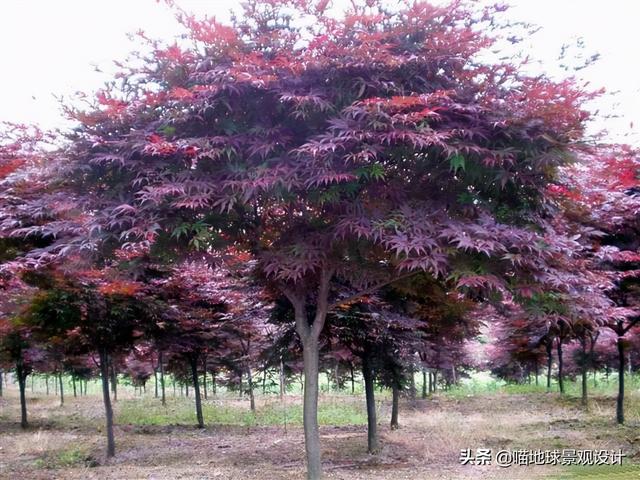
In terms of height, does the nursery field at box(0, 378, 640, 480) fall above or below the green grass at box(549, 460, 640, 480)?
below

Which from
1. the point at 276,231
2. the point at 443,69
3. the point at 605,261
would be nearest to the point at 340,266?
the point at 276,231

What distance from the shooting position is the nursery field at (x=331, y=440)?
7520 mm

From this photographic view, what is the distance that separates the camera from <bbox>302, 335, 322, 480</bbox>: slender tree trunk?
18.2 feet

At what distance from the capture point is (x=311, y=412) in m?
5.72

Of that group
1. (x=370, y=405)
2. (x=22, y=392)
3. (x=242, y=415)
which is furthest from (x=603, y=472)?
(x=22, y=392)

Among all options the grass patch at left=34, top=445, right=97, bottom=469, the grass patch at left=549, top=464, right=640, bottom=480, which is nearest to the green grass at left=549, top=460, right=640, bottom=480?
the grass patch at left=549, top=464, right=640, bottom=480

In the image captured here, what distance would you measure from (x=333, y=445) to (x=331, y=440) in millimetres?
682

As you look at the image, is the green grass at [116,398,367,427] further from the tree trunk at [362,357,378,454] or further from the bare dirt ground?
the tree trunk at [362,357,378,454]

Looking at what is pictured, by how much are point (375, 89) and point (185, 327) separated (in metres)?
8.78

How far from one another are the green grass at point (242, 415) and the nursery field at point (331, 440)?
0.12 feet

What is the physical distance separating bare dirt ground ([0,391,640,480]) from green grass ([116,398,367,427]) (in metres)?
0.95

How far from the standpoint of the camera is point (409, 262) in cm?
449

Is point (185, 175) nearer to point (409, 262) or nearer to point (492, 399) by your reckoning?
point (409, 262)
